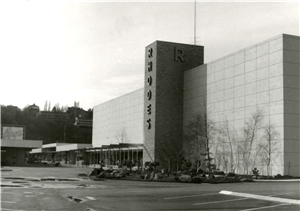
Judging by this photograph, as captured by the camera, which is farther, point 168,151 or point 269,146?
point 168,151

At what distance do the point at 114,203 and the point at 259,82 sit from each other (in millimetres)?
29352

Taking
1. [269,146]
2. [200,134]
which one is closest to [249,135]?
[269,146]

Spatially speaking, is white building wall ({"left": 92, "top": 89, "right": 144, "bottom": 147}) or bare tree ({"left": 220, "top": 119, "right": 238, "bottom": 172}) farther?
white building wall ({"left": 92, "top": 89, "right": 144, "bottom": 147})

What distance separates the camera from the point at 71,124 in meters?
148

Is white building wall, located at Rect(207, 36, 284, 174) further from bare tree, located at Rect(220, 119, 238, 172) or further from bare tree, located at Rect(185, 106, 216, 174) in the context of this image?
bare tree, located at Rect(185, 106, 216, 174)

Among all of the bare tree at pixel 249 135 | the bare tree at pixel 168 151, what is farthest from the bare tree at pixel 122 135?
the bare tree at pixel 249 135

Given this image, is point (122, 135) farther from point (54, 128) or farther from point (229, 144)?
point (54, 128)

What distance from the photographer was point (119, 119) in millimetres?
80625

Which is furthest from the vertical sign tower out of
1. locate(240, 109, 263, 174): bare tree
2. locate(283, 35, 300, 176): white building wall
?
locate(283, 35, 300, 176): white building wall

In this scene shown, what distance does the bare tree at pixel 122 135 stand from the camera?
248 feet

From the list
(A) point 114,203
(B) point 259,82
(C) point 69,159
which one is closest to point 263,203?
(A) point 114,203

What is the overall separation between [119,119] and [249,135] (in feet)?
140

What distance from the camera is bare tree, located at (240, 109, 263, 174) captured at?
4038 centimetres

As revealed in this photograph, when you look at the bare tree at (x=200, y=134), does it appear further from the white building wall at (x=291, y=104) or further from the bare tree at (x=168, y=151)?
the white building wall at (x=291, y=104)
